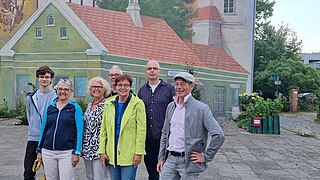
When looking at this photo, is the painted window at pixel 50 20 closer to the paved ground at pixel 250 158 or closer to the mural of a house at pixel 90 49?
the mural of a house at pixel 90 49

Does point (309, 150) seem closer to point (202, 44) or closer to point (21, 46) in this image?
point (202, 44)

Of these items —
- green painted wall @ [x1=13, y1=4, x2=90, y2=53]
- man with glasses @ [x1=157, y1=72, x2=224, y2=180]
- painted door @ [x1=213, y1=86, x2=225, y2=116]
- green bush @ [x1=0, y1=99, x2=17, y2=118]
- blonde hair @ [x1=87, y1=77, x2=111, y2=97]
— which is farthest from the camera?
painted door @ [x1=213, y1=86, x2=225, y2=116]

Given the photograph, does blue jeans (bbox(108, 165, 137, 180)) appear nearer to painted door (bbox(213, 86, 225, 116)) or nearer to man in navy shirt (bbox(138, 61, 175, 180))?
man in navy shirt (bbox(138, 61, 175, 180))

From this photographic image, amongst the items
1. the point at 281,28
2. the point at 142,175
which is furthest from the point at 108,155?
the point at 281,28

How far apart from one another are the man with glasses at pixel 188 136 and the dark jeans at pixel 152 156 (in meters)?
0.65

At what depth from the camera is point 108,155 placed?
409 cm

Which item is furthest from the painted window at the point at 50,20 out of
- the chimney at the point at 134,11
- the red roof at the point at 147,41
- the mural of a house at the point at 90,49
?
the chimney at the point at 134,11

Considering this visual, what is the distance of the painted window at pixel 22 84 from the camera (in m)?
17.0

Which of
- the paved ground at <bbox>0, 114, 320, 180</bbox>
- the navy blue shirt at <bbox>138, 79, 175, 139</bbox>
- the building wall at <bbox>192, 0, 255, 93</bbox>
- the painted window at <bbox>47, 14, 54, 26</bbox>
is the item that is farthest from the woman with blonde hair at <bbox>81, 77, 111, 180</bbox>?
the building wall at <bbox>192, 0, 255, 93</bbox>

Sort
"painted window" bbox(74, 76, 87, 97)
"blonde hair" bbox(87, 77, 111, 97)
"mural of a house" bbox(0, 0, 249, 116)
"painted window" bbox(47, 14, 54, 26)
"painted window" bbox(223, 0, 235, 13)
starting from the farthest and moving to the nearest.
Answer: "painted window" bbox(223, 0, 235, 13) < "painted window" bbox(47, 14, 54, 26) < "mural of a house" bbox(0, 0, 249, 116) < "painted window" bbox(74, 76, 87, 97) < "blonde hair" bbox(87, 77, 111, 97)

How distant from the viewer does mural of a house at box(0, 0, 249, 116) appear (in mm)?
16172

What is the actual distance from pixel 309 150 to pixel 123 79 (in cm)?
793

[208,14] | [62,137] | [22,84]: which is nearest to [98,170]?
[62,137]

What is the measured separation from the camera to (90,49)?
1608 centimetres
